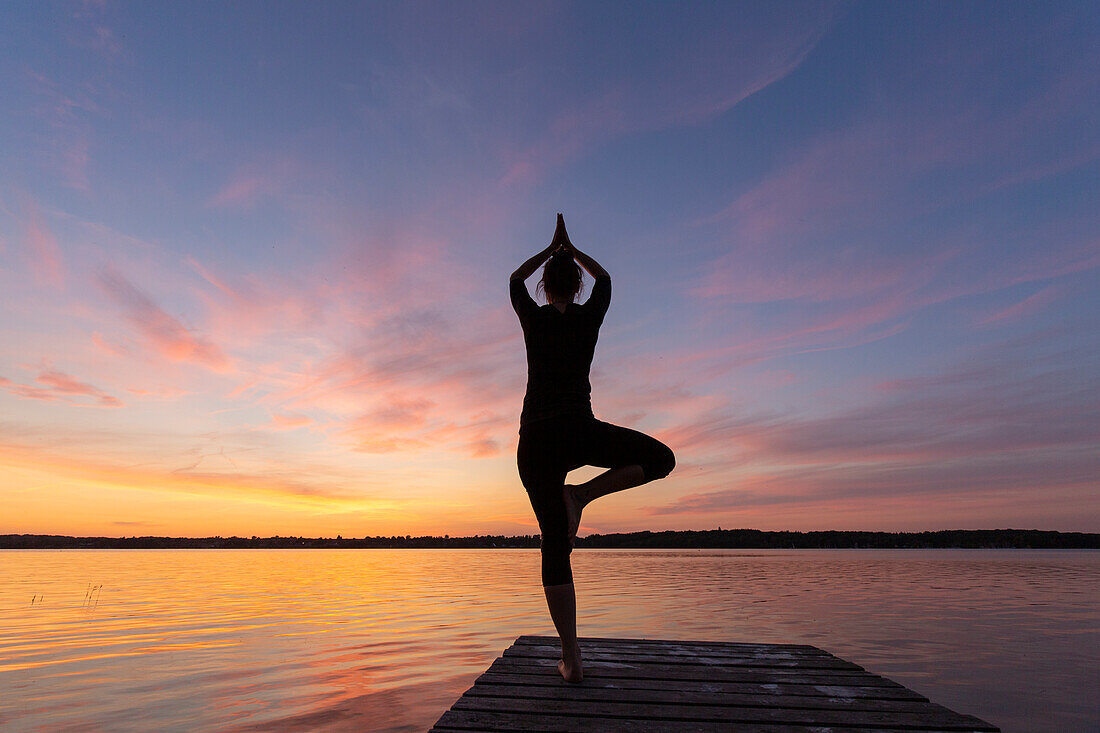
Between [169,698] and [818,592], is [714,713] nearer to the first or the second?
[169,698]

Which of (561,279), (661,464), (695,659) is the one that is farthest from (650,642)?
(561,279)

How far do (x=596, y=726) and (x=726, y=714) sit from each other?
3.35 feet

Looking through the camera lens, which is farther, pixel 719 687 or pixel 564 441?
pixel 719 687

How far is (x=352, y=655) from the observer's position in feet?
44.2

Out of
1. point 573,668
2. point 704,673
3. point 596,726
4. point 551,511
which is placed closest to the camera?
point 596,726

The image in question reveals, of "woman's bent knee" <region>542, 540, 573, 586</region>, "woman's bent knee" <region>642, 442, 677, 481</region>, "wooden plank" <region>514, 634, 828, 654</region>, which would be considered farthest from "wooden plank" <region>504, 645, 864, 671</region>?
"woman's bent knee" <region>642, 442, 677, 481</region>

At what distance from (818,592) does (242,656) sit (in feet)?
81.8

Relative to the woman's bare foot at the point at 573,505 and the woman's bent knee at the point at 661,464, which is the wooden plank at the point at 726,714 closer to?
the woman's bare foot at the point at 573,505

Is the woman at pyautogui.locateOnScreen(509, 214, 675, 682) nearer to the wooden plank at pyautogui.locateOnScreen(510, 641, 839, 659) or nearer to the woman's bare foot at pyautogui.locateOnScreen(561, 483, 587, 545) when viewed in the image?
the woman's bare foot at pyautogui.locateOnScreen(561, 483, 587, 545)

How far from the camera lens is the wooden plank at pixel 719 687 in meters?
5.21

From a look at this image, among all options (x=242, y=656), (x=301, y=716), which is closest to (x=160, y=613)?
(x=242, y=656)

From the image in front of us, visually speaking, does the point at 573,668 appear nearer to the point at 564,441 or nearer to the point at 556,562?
the point at 556,562

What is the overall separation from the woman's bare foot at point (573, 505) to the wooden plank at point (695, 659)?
212 cm

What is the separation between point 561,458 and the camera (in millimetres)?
4695
